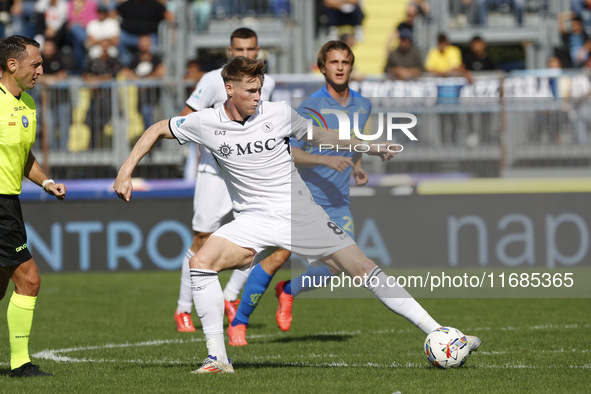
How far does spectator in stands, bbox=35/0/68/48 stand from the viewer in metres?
19.2

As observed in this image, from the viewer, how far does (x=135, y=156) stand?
283 inches

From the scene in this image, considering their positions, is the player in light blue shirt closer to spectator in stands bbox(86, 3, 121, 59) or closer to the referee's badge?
the referee's badge

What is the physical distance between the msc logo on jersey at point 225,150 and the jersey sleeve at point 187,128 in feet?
0.53

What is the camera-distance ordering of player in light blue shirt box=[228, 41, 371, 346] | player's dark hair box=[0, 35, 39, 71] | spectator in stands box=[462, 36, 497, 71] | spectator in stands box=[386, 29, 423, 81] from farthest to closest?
spectator in stands box=[462, 36, 497, 71] → spectator in stands box=[386, 29, 423, 81] → player in light blue shirt box=[228, 41, 371, 346] → player's dark hair box=[0, 35, 39, 71]

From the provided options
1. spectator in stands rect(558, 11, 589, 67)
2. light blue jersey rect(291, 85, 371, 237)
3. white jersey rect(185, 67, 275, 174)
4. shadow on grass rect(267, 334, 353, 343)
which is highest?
spectator in stands rect(558, 11, 589, 67)

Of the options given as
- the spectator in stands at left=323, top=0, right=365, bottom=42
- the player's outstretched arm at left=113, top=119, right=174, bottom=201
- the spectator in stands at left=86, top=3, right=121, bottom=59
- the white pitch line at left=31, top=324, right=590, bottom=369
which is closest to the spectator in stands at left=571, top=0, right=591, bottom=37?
the spectator in stands at left=323, top=0, right=365, bottom=42

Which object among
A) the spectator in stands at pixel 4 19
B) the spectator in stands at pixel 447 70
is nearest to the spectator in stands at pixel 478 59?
the spectator in stands at pixel 447 70

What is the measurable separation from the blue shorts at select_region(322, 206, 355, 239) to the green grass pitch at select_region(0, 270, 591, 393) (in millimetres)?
988

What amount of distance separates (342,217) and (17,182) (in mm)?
2935

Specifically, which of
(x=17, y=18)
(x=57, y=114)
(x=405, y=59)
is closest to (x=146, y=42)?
(x=57, y=114)

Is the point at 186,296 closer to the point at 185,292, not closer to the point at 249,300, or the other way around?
the point at 185,292

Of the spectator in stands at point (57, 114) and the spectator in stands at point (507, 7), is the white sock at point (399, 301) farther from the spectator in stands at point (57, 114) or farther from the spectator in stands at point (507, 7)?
the spectator in stands at point (507, 7)

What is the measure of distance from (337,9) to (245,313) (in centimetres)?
1175

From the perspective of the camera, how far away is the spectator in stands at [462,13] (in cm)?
2003
